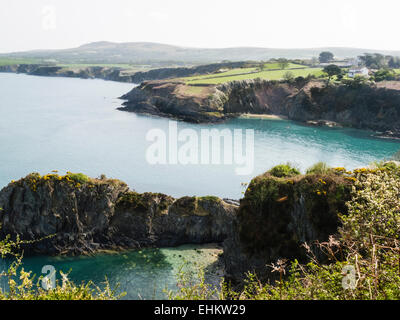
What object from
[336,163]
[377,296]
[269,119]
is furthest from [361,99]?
[377,296]

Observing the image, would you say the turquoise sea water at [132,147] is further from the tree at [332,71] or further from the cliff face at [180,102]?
→ the tree at [332,71]

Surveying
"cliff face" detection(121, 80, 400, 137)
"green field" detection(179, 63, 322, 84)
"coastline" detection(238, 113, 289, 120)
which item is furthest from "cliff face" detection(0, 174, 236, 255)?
"green field" detection(179, 63, 322, 84)

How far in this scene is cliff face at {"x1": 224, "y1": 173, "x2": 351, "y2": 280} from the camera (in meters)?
27.0

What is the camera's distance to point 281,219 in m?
29.4

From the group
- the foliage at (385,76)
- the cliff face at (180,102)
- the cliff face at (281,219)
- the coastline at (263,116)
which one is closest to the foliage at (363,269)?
the cliff face at (281,219)

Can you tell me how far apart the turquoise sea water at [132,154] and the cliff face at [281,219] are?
6.65 metres

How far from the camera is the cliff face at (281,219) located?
27031 millimetres

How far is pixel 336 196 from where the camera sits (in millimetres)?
26891

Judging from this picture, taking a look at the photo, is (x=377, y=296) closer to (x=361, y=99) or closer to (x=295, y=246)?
(x=295, y=246)

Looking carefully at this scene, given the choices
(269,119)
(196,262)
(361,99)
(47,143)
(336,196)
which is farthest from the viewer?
(269,119)

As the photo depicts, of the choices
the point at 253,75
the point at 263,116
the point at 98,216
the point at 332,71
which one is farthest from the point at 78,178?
the point at 253,75

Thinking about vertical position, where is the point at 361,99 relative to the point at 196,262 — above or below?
above

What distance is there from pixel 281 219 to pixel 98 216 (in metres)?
20.2

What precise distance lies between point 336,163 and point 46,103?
11947 centimetres
